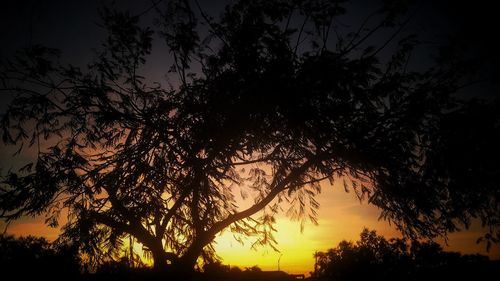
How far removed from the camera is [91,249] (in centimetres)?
602

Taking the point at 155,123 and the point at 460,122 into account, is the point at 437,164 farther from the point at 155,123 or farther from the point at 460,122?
the point at 155,123

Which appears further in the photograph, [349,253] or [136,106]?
[349,253]

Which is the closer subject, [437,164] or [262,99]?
[262,99]

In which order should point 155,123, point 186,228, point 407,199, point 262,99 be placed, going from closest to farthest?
point 262,99
point 155,123
point 407,199
point 186,228

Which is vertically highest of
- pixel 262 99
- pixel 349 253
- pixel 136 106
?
pixel 136 106

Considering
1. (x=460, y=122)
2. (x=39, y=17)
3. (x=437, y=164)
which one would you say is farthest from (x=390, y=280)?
(x=39, y=17)

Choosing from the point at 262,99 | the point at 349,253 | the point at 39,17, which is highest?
the point at 39,17

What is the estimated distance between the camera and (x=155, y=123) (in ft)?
19.6

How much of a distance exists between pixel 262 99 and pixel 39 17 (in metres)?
4.62

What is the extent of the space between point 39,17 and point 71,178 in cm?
328

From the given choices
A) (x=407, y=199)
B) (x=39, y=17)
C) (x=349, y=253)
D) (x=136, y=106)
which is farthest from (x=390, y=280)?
(x=349, y=253)

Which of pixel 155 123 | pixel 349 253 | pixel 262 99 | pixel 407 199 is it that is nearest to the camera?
pixel 262 99

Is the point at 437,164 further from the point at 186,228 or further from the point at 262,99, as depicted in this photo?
the point at 186,228

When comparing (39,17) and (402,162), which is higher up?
(39,17)
